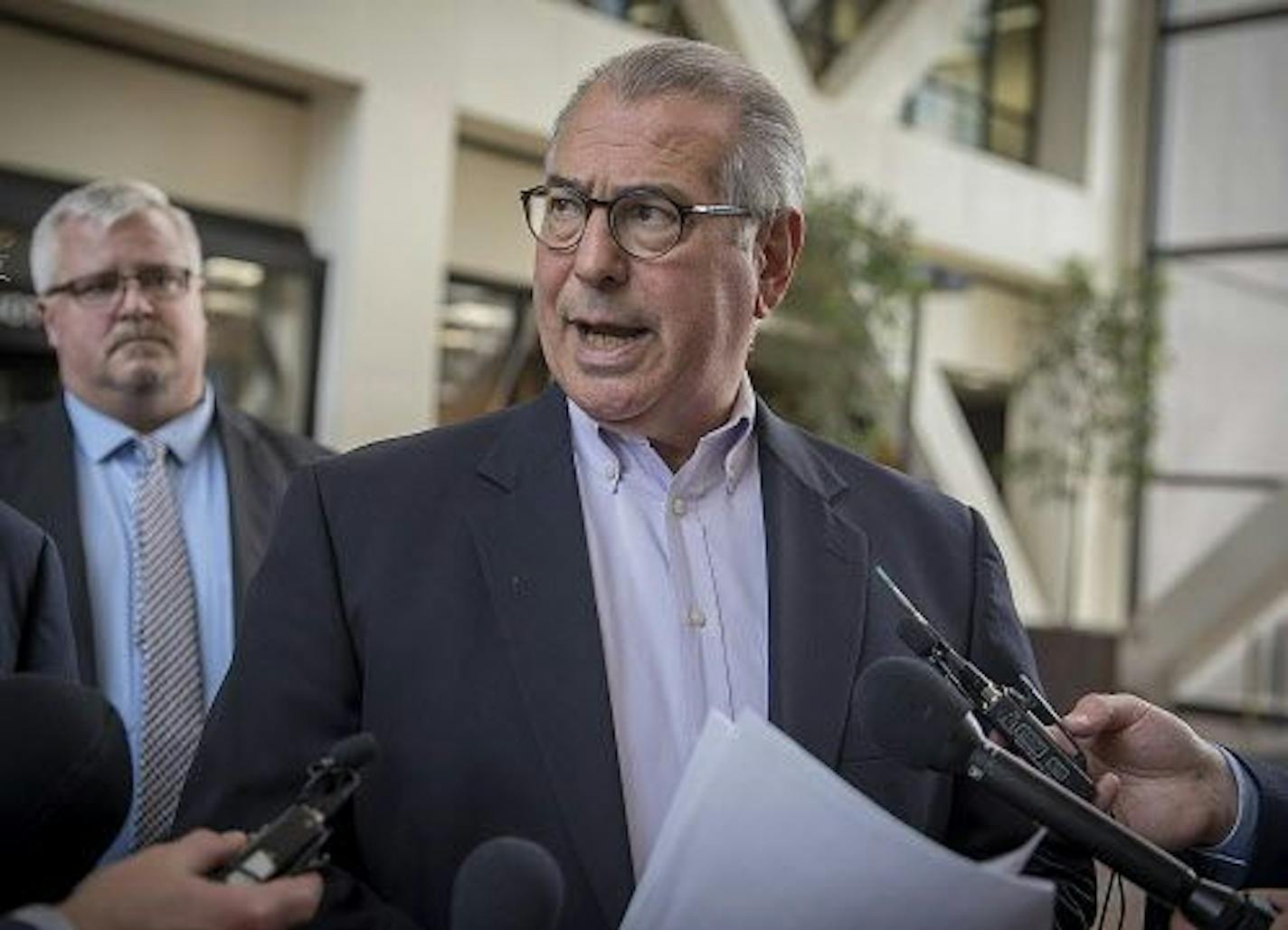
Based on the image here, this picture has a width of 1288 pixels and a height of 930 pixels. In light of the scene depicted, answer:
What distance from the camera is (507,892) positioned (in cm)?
126

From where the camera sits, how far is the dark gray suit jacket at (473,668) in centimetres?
174

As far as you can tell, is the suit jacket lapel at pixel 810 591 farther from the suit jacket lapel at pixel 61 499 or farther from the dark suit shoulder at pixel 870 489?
the suit jacket lapel at pixel 61 499

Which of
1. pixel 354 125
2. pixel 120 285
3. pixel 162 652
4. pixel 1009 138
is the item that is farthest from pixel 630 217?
pixel 1009 138

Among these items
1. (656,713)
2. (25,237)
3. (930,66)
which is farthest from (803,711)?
(930,66)

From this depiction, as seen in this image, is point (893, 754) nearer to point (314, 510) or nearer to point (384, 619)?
point (384, 619)

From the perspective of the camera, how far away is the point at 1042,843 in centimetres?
184

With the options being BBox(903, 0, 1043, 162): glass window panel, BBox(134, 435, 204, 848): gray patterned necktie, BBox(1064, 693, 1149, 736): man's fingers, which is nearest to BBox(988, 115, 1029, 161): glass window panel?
BBox(903, 0, 1043, 162): glass window panel

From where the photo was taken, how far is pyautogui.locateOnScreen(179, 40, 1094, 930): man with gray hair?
1.76 metres

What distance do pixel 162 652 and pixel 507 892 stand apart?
1968 mm

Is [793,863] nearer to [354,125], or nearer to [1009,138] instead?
[354,125]

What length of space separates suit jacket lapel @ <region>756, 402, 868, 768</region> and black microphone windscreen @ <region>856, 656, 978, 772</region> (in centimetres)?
37

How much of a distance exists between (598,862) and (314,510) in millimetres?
498

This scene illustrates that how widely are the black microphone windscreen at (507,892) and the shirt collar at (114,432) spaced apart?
7.44 ft

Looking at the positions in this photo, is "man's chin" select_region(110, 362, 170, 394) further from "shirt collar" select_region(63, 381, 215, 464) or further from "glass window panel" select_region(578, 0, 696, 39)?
"glass window panel" select_region(578, 0, 696, 39)
